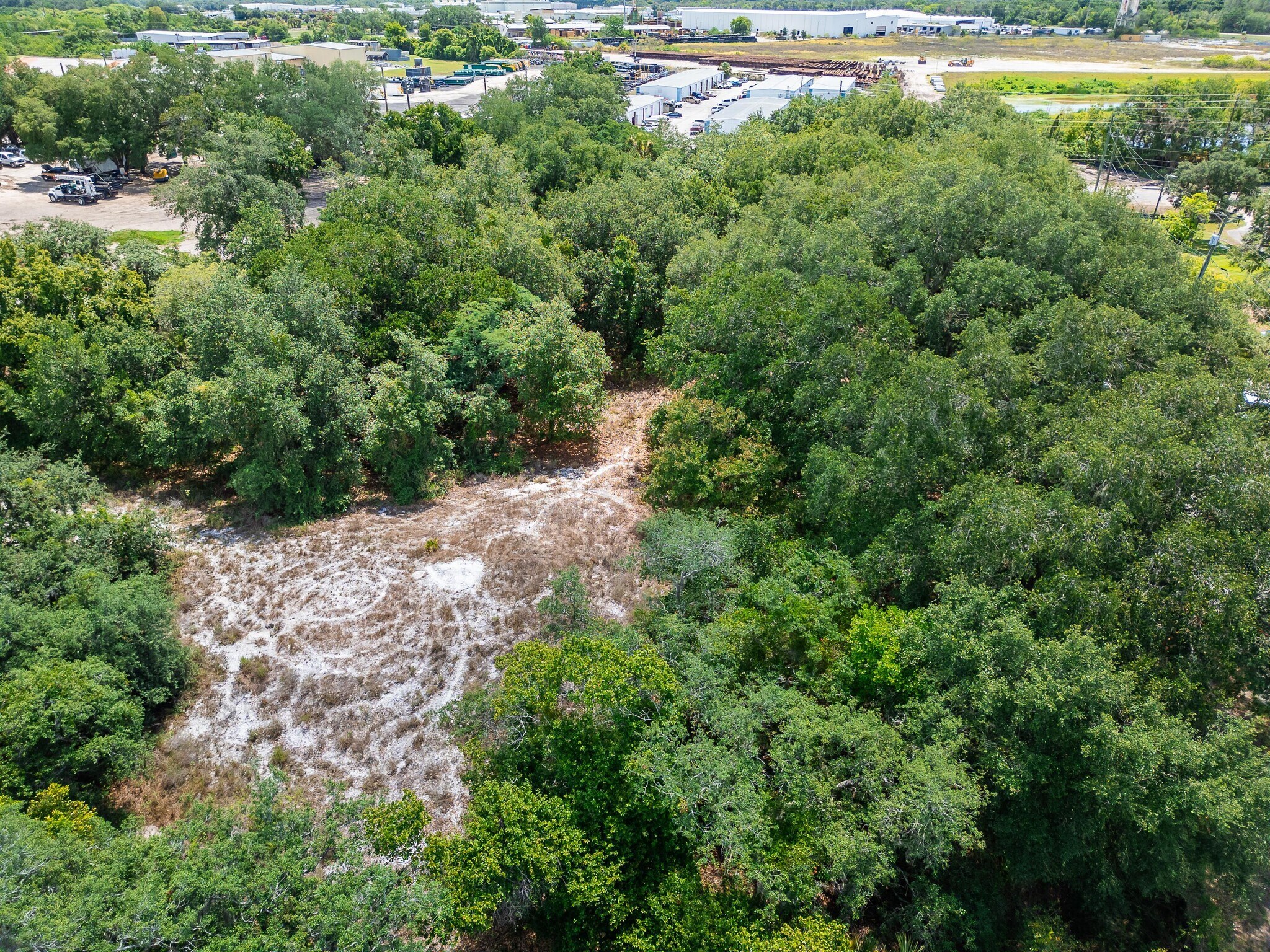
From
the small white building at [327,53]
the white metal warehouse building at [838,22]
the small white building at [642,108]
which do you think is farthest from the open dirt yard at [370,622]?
the white metal warehouse building at [838,22]

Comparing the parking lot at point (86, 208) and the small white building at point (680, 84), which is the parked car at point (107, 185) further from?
the small white building at point (680, 84)

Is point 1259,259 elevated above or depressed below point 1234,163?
below

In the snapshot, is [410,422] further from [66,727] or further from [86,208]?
[86,208]

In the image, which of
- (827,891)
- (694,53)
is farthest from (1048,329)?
(694,53)

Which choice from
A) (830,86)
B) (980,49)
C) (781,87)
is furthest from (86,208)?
(980,49)

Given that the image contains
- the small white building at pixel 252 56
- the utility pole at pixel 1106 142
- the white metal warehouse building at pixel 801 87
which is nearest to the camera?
the utility pole at pixel 1106 142

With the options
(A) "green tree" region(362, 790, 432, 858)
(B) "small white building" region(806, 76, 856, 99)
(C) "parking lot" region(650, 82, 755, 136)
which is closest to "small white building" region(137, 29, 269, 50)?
(C) "parking lot" region(650, 82, 755, 136)

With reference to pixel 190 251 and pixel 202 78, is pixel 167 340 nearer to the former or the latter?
pixel 190 251
